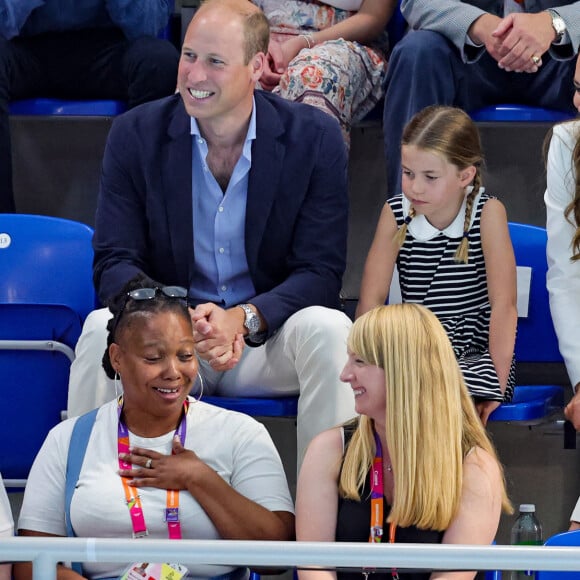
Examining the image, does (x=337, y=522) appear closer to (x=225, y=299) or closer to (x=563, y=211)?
(x=225, y=299)

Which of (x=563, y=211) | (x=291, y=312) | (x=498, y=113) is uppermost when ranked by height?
(x=498, y=113)

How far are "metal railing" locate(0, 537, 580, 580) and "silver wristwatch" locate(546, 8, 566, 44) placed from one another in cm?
223

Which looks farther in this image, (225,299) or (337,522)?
(225,299)

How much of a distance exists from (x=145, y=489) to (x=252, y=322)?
1.88 ft

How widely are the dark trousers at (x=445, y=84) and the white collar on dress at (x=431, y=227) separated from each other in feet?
A: 1.11

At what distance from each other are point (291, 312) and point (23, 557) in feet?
4.66

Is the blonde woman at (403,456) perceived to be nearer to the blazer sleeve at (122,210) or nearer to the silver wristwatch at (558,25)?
the blazer sleeve at (122,210)

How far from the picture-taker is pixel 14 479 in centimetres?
287

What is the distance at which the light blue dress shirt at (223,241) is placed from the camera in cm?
298

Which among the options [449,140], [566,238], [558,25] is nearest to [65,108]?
[449,140]

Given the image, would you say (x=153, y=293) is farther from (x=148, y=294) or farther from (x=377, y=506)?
(x=377, y=506)

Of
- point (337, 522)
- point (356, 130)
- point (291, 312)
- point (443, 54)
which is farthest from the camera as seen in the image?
point (356, 130)

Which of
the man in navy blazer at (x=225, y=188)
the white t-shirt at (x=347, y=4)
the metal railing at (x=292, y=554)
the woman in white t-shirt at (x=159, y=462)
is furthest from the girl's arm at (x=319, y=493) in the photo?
the white t-shirt at (x=347, y=4)

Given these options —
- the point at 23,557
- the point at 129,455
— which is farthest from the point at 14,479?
the point at 23,557
